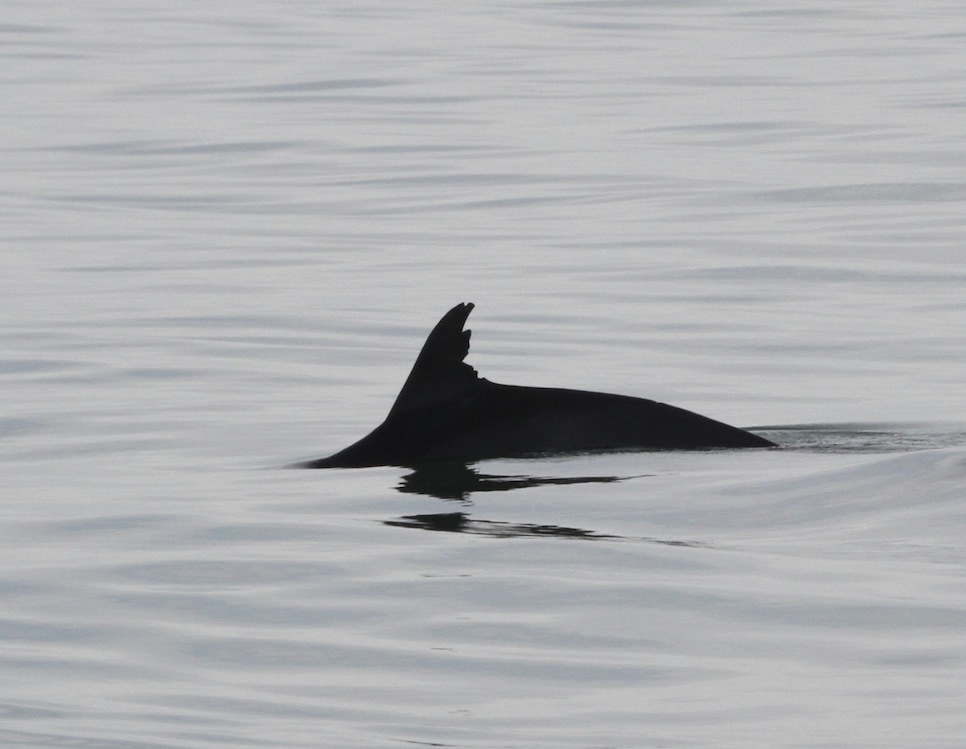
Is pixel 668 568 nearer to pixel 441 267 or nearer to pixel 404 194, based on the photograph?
pixel 441 267

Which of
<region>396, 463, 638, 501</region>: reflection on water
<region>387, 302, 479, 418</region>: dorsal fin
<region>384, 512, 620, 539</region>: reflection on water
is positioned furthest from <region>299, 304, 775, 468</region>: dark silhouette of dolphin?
<region>384, 512, 620, 539</region>: reflection on water

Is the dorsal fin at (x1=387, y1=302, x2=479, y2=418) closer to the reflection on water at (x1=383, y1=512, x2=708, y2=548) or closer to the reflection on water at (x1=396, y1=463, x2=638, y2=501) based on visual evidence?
the reflection on water at (x1=396, y1=463, x2=638, y2=501)

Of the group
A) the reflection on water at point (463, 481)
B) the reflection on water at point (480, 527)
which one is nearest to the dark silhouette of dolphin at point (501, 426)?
the reflection on water at point (463, 481)

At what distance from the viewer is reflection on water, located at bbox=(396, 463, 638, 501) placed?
9472mm

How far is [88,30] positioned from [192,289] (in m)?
29.9

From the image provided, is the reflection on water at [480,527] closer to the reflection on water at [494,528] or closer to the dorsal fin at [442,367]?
Answer: the reflection on water at [494,528]

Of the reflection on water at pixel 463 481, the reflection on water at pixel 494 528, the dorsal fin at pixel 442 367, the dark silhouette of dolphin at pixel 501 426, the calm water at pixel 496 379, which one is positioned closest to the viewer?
the calm water at pixel 496 379

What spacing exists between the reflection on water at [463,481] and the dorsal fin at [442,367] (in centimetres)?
43

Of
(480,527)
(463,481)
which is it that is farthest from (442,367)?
(480,527)

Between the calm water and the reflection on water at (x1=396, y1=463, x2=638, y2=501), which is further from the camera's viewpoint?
the reflection on water at (x1=396, y1=463, x2=638, y2=501)

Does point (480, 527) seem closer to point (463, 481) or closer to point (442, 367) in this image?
point (463, 481)

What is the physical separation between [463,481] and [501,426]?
67 centimetres

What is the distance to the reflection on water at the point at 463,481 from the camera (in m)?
9.47

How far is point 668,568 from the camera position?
789cm
